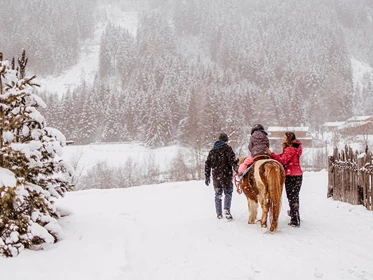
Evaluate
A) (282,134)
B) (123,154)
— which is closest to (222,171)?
(123,154)

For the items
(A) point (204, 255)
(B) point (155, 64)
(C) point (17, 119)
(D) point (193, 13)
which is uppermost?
(D) point (193, 13)

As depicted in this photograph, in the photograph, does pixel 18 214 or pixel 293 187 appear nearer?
pixel 18 214

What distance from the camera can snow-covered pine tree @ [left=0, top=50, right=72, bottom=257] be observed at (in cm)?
417

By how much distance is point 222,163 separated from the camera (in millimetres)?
7371

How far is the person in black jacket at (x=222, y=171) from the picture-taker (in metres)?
7.21

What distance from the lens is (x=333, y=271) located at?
160 inches

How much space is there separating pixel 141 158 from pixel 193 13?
12452 centimetres

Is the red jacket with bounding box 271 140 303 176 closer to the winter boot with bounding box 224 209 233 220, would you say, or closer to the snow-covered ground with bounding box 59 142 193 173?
the winter boot with bounding box 224 209 233 220

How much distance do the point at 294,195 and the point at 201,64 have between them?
353 feet

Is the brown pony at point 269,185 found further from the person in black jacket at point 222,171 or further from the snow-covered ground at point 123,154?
the snow-covered ground at point 123,154

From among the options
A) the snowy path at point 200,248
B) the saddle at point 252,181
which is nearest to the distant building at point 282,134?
the snowy path at point 200,248

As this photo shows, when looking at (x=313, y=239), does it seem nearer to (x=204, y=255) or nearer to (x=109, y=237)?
(x=204, y=255)

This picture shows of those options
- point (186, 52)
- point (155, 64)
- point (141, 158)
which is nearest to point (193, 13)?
point (186, 52)

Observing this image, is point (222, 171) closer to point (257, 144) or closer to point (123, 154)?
point (257, 144)
